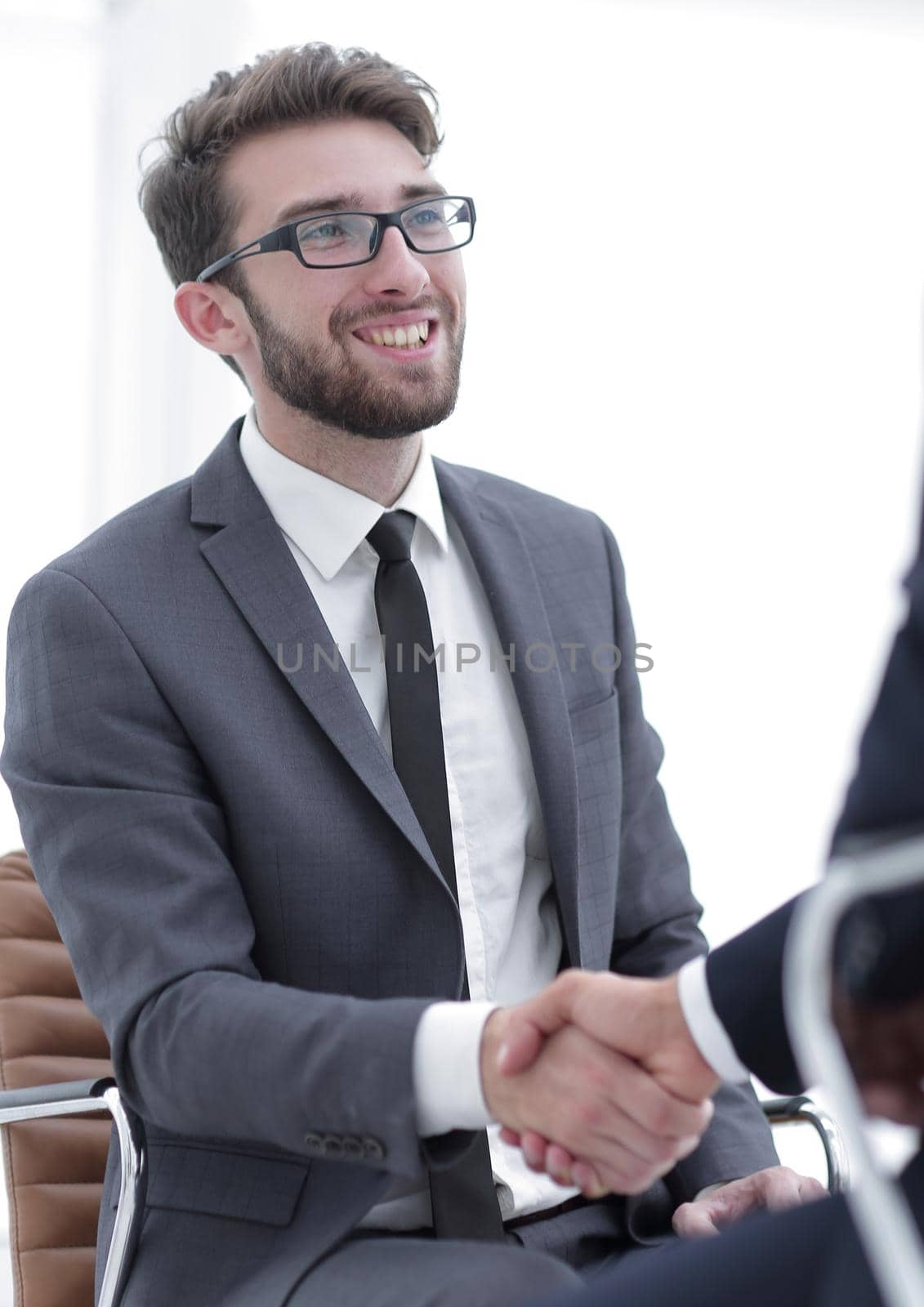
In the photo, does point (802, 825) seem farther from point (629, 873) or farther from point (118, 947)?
point (118, 947)

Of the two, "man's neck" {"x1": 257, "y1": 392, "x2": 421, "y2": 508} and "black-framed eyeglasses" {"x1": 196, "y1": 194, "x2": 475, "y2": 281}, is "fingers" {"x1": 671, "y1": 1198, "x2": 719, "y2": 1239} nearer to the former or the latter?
"man's neck" {"x1": 257, "y1": 392, "x2": 421, "y2": 508}

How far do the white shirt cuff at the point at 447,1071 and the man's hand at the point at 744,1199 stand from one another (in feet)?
1.55

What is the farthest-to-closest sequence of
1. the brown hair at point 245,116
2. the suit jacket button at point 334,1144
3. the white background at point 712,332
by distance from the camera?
the white background at point 712,332
the brown hair at point 245,116
the suit jacket button at point 334,1144

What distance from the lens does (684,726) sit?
12.8ft

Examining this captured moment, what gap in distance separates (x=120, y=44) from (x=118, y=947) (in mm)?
2765

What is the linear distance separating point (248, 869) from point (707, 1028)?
2.00ft

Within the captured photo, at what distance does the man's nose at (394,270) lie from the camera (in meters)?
2.06

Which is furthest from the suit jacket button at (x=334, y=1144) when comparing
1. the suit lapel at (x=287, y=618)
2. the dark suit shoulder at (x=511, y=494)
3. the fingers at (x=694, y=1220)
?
the dark suit shoulder at (x=511, y=494)

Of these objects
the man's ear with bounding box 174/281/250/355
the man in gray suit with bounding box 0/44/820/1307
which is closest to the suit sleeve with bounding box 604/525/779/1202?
the man in gray suit with bounding box 0/44/820/1307

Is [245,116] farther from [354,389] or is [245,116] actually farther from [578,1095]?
[578,1095]

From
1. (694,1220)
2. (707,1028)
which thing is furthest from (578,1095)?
(694,1220)

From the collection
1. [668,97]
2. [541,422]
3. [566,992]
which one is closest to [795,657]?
[541,422]

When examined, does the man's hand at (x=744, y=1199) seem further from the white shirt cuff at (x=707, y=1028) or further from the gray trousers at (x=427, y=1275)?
the white shirt cuff at (x=707, y=1028)

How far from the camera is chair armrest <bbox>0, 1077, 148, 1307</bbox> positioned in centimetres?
165
